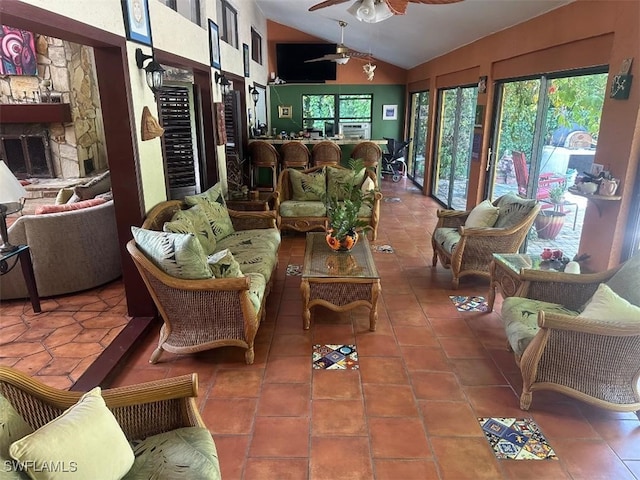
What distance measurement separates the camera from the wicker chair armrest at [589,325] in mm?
2150

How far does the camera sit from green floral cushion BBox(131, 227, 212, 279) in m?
2.61

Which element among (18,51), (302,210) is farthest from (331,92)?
(18,51)

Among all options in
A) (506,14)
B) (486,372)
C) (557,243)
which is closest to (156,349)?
(486,372)

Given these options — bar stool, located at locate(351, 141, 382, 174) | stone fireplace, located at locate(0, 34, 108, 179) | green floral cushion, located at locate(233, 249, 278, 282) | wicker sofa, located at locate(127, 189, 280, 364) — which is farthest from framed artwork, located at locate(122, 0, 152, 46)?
bar stool, located at locate(351, 141, 382, 174)

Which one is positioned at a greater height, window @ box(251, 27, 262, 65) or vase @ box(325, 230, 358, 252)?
window @ box(251, 27, 262, 65)

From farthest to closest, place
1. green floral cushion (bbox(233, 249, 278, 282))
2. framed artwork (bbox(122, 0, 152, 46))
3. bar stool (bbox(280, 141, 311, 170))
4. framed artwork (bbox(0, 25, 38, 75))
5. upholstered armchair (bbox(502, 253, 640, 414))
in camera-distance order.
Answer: bar stool (bbox(280, 141, 311, 170)) → framed artwork (bbox(0, 25, 38, 75)) → green floral cushion (bbox(233, 249, 278, 282)) → framed artwork (bbox(122, 0, 152, 46)) → upholstered armchair (bbox(502, 253, 640, 414))

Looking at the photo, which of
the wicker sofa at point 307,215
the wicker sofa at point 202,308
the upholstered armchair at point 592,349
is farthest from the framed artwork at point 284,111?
the upholstered armchair at point 592,349

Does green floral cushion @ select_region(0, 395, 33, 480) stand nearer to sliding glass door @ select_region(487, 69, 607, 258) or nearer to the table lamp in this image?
the table lamp

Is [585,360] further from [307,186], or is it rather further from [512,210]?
[307,186]

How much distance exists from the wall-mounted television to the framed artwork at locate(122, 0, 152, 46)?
290 inches

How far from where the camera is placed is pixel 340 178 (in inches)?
225

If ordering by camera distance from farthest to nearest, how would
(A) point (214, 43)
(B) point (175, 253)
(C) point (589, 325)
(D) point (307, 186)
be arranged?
1. (D) point (307, 186)
2. (A) point (214, 43)
3. (B) point (175, 253)
4. (C) point (589, 325)

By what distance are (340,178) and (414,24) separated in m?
2.56

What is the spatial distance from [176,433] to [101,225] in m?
2.74
